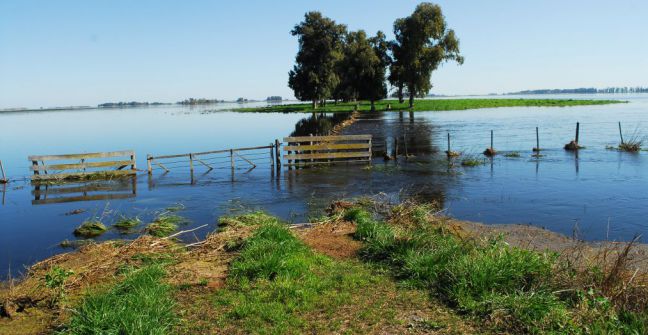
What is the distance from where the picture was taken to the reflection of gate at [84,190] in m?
21.3

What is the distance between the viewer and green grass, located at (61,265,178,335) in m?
5.88

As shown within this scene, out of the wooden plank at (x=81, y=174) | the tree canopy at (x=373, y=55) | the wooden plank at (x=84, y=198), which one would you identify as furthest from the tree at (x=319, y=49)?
the wooden plank at (x=84, y=198)

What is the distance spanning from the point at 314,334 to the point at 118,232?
35.9 ft

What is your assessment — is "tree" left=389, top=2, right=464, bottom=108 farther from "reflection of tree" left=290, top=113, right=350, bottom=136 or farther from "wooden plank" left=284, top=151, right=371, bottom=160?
"wooden plank" left=284, top=151, right=371, bottom=160

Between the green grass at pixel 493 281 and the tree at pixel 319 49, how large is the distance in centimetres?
7694

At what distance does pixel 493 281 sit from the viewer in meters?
7.14

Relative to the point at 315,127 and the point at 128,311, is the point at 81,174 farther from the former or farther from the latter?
the point at 315,127

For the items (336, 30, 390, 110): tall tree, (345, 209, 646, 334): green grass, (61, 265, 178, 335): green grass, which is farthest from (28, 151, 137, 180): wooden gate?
(336, 30, 390, 110): tall tree

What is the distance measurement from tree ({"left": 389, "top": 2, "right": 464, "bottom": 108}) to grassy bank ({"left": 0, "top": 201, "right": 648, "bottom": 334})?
75975mm

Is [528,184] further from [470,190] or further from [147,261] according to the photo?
[147,261]

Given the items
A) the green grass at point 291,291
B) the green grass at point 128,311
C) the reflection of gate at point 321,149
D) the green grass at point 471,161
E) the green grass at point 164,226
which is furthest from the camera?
the reflection of gate at point 321,149

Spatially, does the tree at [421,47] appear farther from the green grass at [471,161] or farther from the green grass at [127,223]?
the green grass at [127,223]

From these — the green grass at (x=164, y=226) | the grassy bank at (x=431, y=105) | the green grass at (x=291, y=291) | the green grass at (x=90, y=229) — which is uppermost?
the grassy bank at (x=431, y=105)

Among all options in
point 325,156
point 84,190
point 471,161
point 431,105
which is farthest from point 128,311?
point 431,105
